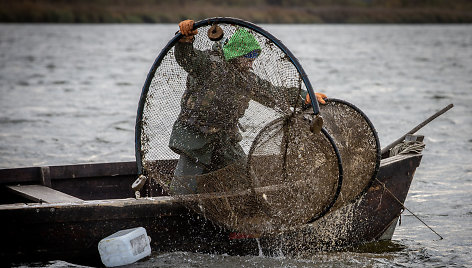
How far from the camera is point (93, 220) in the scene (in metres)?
4.98

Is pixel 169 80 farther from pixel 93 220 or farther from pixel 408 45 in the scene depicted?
pixel 408 45

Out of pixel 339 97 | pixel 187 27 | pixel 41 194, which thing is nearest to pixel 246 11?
pixel 339 97

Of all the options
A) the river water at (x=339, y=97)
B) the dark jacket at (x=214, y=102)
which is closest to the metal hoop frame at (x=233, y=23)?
the dark jacket at (x=214, y=102)

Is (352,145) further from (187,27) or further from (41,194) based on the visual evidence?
(41,194)

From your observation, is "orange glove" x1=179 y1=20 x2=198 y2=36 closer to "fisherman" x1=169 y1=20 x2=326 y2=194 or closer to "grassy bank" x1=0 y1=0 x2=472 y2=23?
"fisherman" x1=169 y1=20 x2=326 y2=194

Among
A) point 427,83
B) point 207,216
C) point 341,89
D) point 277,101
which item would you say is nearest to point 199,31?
point 277,101

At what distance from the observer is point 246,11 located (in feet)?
204

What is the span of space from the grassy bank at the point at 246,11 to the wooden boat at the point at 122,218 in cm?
5133

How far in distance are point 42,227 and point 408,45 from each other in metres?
36.0

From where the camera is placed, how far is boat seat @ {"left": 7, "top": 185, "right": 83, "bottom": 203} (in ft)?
17.6

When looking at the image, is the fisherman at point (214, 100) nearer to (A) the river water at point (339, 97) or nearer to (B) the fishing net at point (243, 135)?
(B) the fishing net at point (243, 135)

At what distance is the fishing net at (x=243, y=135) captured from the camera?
4.76 meters

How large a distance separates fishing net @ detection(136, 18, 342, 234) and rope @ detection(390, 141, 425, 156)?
1533 millimetres

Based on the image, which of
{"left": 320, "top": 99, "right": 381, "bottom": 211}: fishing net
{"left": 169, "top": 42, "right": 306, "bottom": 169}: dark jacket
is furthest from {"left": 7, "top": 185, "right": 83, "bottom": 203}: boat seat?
{"left": 320, "top": 99, "right": 381, "bottom": 211}: fishing net
